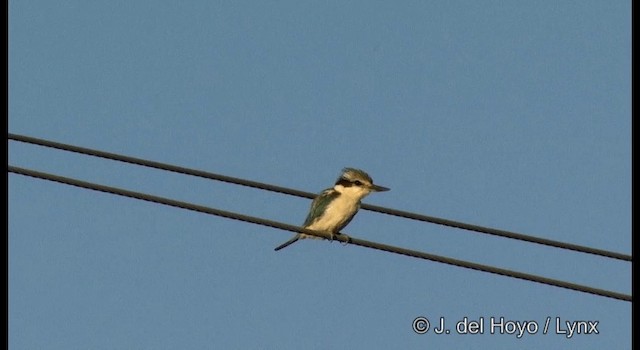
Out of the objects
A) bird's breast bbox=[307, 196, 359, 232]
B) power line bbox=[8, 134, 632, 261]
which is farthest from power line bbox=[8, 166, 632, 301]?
bird's breast bbox=[307, 196, 359, 232]

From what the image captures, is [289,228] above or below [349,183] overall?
below

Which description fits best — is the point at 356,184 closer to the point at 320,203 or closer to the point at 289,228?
the point at 320,203

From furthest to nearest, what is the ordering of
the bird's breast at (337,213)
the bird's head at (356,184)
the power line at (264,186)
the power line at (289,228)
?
the bird's head at (356,184) → the bird's breast at (337,213) → the power line at (264,186) → the power line at (289,228)

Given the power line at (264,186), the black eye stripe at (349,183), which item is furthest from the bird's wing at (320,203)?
the power line at (264,186)

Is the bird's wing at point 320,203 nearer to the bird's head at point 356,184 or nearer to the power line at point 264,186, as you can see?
the bird's head at point 356,184

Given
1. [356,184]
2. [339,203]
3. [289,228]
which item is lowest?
[289,228]

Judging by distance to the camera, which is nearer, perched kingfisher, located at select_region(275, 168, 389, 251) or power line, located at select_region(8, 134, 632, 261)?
power line, located at select_region(8, 134, 632, 261)

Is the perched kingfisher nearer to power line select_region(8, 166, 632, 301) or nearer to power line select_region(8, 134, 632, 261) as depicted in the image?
power line select_region(8, 134, 632, 261)

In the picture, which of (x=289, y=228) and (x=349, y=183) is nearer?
(x=289, y=228)

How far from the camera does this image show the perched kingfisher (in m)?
13.8

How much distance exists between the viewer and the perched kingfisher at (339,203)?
13.8m

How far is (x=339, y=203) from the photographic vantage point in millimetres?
13859

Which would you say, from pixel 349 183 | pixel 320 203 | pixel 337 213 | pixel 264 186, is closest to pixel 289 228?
pixel 264 186
